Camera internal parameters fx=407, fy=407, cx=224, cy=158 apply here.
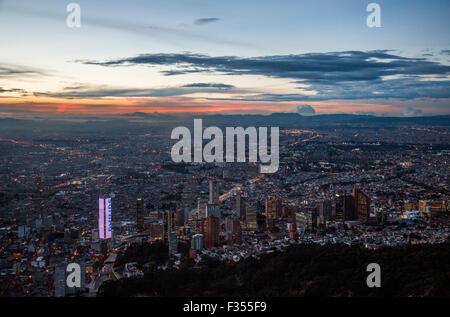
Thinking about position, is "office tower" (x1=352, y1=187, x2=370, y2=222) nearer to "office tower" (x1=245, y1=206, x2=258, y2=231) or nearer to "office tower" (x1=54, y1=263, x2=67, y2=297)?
"office tower" (x1=245, y1=206, x2=258, y2=231)

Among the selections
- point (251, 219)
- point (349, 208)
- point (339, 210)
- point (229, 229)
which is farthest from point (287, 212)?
point (229, 229)

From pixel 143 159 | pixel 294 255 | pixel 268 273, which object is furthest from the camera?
pixel 143 159

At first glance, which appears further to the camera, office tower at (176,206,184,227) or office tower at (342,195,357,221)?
office tower at (342,195,357,221)

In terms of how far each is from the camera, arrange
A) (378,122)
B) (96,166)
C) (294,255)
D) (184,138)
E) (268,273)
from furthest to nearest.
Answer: (378,122) → (184,138) → (96,166) → (294,255) → (268,273)

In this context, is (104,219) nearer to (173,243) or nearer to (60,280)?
(173,243)

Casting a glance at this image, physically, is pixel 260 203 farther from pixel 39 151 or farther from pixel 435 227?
pixel 39 151

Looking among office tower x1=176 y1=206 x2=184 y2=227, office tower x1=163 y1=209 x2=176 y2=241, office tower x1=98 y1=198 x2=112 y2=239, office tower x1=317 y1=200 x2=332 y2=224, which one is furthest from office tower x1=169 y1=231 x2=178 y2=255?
office tower x1=317 y1=200 x2=332 y2=224

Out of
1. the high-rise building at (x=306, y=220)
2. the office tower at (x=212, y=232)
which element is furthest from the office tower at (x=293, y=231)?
the office tower at (x=212, y=232)

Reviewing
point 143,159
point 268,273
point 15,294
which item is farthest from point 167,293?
point 143,159
